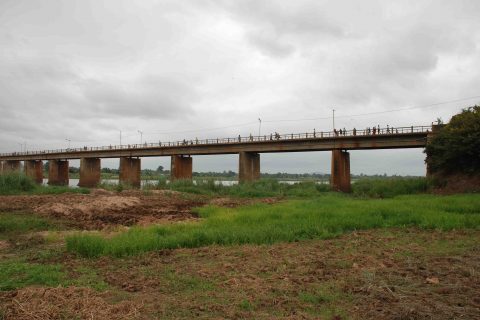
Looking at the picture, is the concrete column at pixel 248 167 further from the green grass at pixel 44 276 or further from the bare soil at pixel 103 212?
the green grass at pixel 44 276

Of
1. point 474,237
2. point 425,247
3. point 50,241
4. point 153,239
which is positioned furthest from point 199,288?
point 474,237

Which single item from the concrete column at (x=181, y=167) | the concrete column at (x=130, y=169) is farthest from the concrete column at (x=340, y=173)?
the concrete column at (x=130, y=169)

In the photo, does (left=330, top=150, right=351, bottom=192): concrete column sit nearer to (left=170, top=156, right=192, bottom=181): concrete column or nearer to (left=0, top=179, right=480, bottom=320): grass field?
(left=0, top=179, right=480, bottom=320): grass field

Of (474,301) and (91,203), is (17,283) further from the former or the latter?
(91,203)

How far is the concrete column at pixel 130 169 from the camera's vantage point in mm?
65312

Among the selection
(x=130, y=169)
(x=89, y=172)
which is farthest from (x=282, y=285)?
(x=89, y=172)

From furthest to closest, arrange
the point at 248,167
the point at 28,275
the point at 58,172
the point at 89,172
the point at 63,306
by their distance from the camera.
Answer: the point at 58,172, the point at 89,172, the point at 248,167, the point at 28,275, the point at 63,306

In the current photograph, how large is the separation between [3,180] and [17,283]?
105 ft

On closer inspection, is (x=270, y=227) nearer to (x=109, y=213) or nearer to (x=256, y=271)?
(x=256, y=271)

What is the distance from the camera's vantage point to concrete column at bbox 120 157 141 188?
65312 mm

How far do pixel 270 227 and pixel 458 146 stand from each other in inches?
923

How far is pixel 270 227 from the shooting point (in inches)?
509

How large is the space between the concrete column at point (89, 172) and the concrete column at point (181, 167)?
22.3 metres

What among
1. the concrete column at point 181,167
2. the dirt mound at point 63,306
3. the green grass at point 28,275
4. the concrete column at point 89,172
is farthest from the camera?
the concrete column at point 89,172
